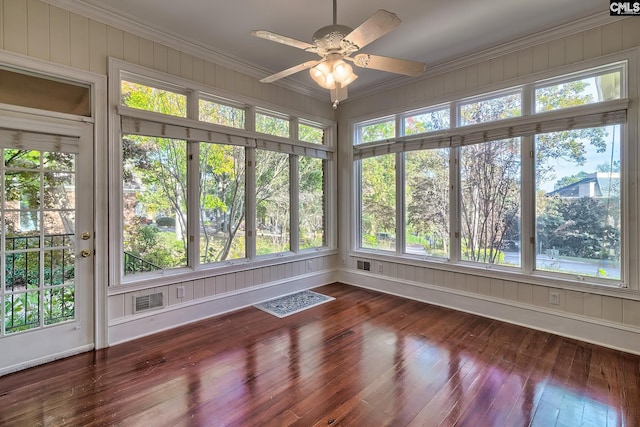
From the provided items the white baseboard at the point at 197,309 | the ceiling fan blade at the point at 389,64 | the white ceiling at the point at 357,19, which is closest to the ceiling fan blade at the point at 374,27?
the ceiling fan blade at the point at 389,64

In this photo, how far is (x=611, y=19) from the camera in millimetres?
2857

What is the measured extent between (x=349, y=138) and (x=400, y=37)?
1.93 meters

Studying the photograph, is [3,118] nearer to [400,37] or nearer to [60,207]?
[60,207]

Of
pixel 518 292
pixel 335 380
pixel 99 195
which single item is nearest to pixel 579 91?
pixel 518 292

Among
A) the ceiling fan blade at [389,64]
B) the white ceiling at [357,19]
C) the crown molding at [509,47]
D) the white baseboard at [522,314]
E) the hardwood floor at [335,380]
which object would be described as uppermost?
the white ceiling at [357,19]

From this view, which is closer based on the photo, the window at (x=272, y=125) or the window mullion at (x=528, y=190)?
the window mullion at (x=528, y=190)

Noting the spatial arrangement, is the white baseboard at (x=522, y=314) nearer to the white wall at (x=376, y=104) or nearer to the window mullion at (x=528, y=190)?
the white wall at (x=376, y=104)

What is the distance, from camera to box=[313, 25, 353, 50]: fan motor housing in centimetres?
197

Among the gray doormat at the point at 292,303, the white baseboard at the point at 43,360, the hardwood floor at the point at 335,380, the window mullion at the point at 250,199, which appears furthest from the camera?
the window mullion at the point at 250,199

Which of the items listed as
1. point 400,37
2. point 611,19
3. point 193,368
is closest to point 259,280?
point 193,368

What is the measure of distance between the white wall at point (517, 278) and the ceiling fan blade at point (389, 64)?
1.98 meters

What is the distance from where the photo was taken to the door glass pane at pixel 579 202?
2.96 metres

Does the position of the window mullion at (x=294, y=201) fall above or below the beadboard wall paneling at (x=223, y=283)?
above

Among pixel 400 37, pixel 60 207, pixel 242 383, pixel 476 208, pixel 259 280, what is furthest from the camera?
pixel 259 280
